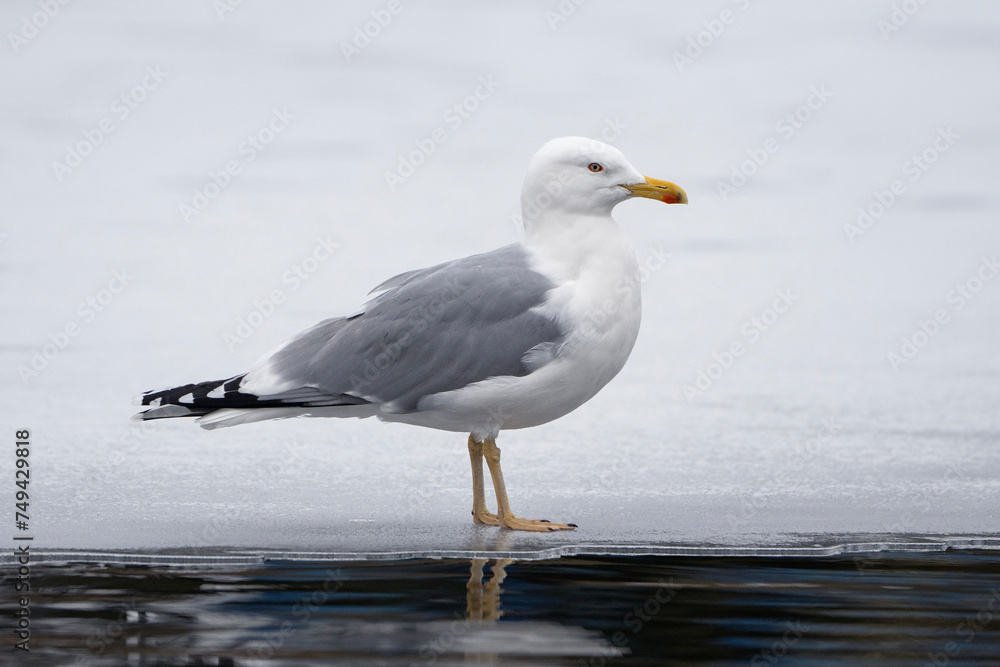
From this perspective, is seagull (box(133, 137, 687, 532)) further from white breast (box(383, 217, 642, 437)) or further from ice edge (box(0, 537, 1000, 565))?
ice edge (box(0, 537, 1000, 565))

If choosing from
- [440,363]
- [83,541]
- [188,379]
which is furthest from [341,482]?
[188,379]

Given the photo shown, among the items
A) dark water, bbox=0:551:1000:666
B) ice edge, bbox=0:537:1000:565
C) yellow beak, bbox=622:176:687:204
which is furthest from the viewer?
yellow beak, bbox=622:176:687:204

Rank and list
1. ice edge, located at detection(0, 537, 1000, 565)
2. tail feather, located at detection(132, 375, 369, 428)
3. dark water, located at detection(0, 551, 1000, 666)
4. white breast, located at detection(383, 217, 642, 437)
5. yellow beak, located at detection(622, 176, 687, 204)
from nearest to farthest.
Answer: dark water, located at detection(0, 551, 1000, 666)
ice edge, located at detection(0, 537, 1000, 565)
white breast, located at detection(383, 217, 642, 437)
tail feather, located at detection(132, 375, 369, 428)
yellow beak, located at detection(622, 176, 687, 204)

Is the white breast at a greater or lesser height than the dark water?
greater

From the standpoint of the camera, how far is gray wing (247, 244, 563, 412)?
16.3 feet

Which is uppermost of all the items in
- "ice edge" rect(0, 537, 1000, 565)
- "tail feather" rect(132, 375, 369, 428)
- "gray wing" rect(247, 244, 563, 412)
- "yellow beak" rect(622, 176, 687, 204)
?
"yellow beak" rect(622, 176, 687, 204)

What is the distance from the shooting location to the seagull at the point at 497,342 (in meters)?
4.95

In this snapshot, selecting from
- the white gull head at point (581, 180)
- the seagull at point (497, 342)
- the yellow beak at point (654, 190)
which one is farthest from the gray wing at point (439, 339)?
the yellow beak at point (654, 190)

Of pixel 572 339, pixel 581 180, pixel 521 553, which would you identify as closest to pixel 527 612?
pixel 521 553

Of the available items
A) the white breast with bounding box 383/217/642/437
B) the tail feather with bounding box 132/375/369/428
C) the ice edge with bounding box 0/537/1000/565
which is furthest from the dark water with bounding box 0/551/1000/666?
the tail feather with bounding box 132/375/369/428

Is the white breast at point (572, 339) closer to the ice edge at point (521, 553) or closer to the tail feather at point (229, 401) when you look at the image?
the tail feather at point (229, 401)

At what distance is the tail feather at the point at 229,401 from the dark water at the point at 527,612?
3.35ft

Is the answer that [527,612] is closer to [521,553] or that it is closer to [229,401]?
[521,553]

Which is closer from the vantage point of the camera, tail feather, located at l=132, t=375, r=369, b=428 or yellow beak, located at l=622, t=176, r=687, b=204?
tail feather, located at l=132, t=375, r=369, b=428
